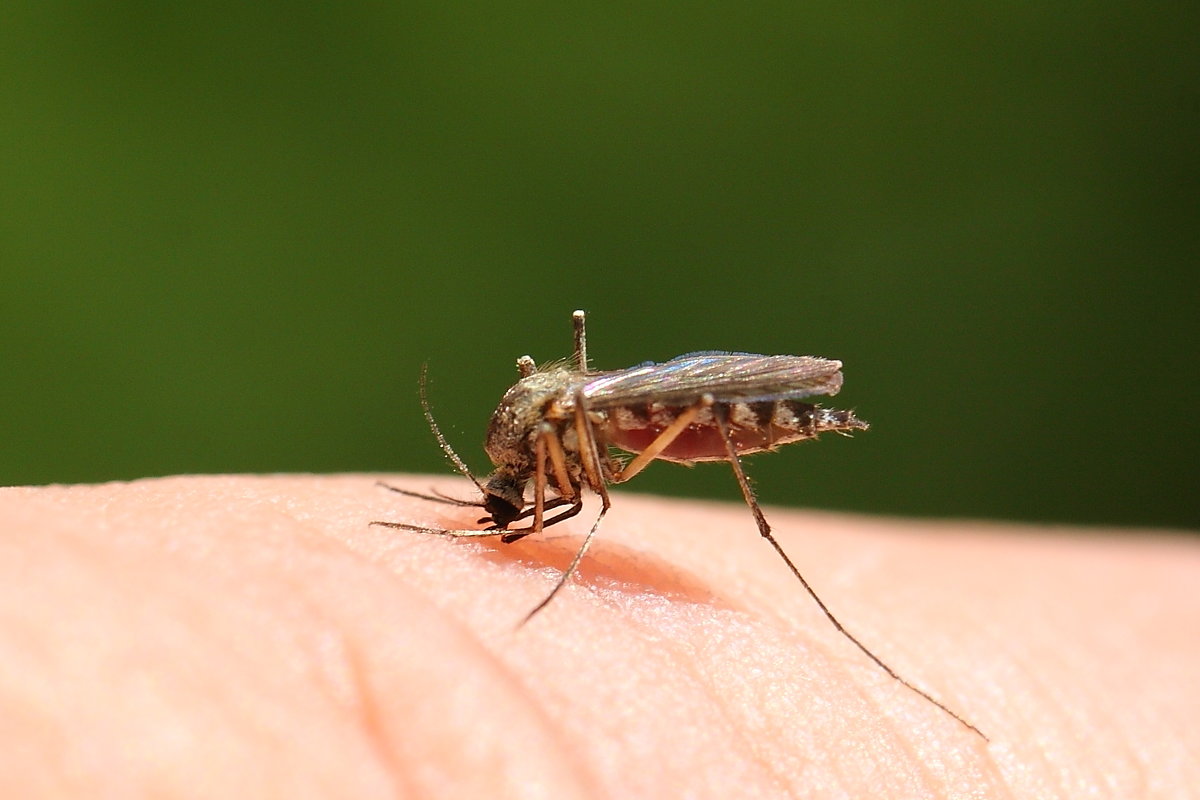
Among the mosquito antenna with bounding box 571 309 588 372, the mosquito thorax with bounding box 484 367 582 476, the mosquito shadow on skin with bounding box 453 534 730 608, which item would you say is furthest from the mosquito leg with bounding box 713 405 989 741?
the mosquito antenna with bounding box 571 309 588 372

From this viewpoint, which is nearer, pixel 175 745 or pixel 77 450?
pixel 175 745

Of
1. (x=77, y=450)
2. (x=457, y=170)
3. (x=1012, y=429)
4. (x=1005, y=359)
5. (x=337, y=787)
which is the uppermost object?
(x=457, y=170)

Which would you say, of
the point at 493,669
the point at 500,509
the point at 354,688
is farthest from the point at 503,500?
the point at 354,688

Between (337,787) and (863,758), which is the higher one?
(337,787)

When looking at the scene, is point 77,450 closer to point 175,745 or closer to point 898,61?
point 175,745

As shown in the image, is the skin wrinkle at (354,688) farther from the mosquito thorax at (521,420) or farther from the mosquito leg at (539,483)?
the mosquito thorax at (521,420)

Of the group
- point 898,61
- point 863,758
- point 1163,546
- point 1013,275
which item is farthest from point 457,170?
point 863,758

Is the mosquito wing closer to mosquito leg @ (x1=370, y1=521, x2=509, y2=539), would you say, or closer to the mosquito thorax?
the mosquito thorax

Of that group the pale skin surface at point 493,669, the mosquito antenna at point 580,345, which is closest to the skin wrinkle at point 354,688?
the pale skin surface at point 493,669
